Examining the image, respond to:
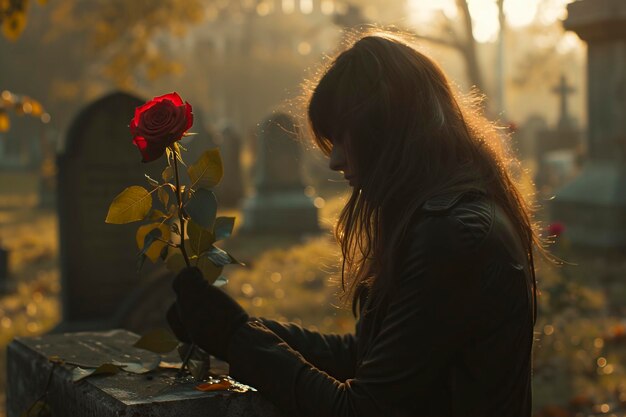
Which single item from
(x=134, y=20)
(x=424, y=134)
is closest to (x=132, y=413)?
(x=424, y=134)

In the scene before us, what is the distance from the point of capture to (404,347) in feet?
6.01

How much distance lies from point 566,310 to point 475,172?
4812mm

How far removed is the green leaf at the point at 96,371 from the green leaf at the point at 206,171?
19.8 inches

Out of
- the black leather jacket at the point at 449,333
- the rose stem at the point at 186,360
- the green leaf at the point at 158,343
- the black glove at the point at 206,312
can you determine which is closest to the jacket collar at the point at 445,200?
the black leather jacket at the point at 449,333

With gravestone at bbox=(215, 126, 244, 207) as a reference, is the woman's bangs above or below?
above

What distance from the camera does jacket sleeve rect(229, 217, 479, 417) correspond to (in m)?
1.82

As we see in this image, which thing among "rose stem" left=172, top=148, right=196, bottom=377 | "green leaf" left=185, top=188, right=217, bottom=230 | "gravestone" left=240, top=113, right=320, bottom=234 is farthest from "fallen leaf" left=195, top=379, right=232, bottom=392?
"gravestone" left=240, top=113, right=320, bottom=234

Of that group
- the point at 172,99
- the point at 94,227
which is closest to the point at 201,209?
the point at 172,99

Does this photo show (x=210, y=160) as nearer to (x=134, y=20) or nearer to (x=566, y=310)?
(x=566, y=310)

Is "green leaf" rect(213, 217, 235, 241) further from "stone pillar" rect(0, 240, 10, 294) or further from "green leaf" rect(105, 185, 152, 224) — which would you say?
"stone pillar" rect(0, 240, 10, 294)

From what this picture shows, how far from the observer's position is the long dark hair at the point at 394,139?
1.97 m

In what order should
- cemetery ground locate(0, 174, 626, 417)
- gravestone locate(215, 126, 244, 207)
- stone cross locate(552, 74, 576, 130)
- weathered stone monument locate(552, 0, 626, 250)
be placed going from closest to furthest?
1. cemetery ground locate(0, 174, 626, 417)
2. weathered stone monument locate(552, 0, 626, 250)
3. gravestone locate(215, 126, 244, 207)
4. stone cross locate(552, 74, 576, 130)

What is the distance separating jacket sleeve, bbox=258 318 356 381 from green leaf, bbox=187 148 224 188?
43 cm

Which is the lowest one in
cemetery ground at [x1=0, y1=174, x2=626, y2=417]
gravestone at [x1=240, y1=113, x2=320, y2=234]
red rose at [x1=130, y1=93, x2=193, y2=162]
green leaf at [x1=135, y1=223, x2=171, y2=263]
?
cemetery ground at [x1=0, y1=174, x2=626, y2=417]
